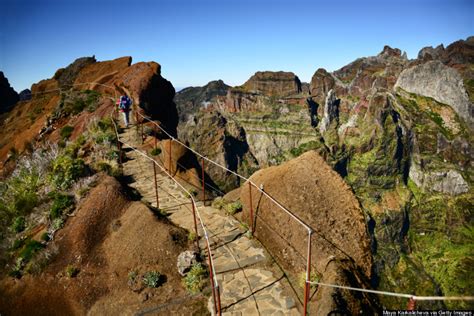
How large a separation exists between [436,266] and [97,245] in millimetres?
105164

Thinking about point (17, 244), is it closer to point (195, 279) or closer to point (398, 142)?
point (195, 279)

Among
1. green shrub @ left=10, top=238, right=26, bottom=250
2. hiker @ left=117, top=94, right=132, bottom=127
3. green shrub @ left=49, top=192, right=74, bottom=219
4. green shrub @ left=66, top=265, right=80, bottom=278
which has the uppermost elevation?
hiker @ left=117, top=94, right=132, bottom=127

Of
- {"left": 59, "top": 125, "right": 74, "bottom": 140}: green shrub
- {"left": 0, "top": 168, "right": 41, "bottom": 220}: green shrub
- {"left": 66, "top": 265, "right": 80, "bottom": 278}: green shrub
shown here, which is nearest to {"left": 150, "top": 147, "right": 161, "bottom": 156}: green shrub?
{"left": 0, "top": 168, "right": 41, "bottom": 220}: green shrub

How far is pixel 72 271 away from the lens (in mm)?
9703

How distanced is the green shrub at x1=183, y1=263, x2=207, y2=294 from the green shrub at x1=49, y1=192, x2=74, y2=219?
6.09m

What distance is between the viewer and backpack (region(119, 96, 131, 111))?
20.7 meters

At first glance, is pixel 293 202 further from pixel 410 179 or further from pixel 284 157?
pixel 284 157

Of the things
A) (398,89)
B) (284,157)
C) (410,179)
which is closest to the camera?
(410,179)

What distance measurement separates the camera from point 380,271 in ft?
287

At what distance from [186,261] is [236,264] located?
1509mm

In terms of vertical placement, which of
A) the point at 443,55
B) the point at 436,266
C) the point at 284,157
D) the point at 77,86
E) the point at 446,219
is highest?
the point at 443,55

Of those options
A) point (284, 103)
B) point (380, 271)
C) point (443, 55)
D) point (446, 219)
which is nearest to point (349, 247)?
point (380, 271)

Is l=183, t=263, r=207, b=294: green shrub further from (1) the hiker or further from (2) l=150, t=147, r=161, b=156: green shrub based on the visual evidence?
(1) the hiker

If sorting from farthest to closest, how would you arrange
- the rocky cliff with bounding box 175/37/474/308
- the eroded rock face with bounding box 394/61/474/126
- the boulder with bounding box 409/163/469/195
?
the eroded rock face with bounding box 394/61/474/126 < the boulder with bounding box 409/163/469/195 < the rocky cliff with bounding box 175/37/474/308
